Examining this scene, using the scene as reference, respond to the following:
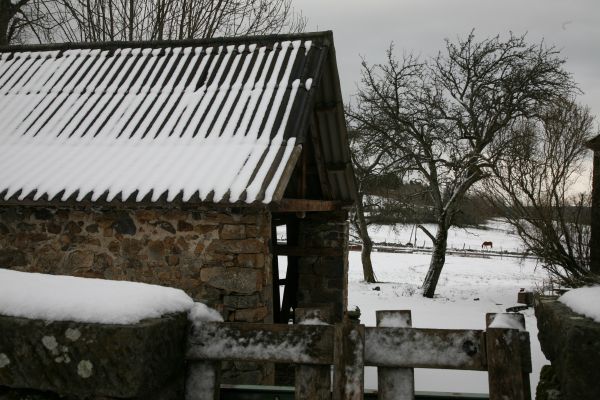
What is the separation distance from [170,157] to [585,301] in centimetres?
395

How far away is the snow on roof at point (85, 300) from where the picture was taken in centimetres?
167

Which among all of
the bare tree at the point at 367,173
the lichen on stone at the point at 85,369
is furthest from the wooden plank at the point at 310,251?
the bare tree at the point at 367,173

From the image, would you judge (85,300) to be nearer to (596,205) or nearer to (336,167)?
(596,205)

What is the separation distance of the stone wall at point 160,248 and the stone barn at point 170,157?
0.01 m

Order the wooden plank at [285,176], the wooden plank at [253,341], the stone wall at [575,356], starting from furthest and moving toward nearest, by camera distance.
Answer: the wooden plank at [285,176] < the wooden plank at [253,341] < the stone wall at [575,356]

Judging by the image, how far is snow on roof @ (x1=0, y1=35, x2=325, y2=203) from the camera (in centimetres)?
445

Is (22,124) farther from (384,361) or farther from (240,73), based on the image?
(384,361)

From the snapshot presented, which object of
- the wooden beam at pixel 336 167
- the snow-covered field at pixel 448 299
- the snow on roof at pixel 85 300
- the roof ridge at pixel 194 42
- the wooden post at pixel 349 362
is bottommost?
the snow-covered field at pixel 448 299

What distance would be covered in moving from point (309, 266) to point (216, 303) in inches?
126

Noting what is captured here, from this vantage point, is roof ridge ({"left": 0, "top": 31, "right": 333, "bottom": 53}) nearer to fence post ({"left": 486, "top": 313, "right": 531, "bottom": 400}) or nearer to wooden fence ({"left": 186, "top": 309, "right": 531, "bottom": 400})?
wooden fence ({"left": 186, "top": 309, "right": 531, "bottom": 400})

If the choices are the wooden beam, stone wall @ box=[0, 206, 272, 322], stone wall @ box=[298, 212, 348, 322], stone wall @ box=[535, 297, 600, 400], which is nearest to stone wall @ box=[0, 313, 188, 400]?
stone wall @ box=[535, 297, 600, 400]

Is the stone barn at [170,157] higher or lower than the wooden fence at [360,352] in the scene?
higher

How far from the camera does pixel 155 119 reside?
545cm

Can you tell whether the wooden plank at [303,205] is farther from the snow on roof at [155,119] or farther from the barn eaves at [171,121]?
the snow on roof at [155,119]
